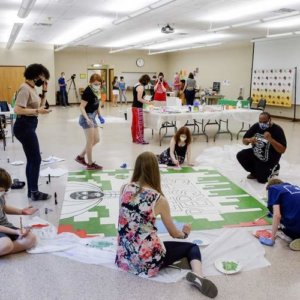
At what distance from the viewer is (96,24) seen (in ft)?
31.0

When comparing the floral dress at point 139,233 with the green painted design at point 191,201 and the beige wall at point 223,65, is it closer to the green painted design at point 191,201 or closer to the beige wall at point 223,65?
the green painted design at point 191,201

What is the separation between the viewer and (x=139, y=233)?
222cm

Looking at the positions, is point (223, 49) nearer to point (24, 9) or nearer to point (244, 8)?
point (244, 8)

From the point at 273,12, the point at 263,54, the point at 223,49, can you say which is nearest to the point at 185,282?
the point at 273,12

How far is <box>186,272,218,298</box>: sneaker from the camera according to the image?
2.17 m

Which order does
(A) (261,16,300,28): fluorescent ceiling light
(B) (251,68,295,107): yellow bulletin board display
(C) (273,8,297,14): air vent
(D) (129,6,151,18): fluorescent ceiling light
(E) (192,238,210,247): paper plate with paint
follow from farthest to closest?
(B) (251,68,295,107): yellow bulletin board display → (A) (261,16,300,28): fluorescent ceiling light → (C) (273,8,297,14): air vent → (D) (129,6,151,18): fluorescent ceiling light → (E) (192,238,210,247): paper plate with paint

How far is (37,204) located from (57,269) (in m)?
1.33

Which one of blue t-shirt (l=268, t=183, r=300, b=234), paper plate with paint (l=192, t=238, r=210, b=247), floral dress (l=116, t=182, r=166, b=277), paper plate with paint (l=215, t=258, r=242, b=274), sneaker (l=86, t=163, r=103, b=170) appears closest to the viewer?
floral dress (l=116, t=182, r=166, b=277)

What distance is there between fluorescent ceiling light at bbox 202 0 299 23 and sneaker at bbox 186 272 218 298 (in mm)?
5757

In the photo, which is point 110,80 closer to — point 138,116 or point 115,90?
point 115,90

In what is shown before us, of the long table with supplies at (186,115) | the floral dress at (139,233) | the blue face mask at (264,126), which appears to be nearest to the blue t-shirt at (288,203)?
the floral dress at (139,233)

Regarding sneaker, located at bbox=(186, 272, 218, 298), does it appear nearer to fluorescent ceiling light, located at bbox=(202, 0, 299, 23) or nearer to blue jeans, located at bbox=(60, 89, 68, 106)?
fluorescent ceiling light, located at bbox=(202, 0, 299, 23)

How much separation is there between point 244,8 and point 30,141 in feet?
17.9

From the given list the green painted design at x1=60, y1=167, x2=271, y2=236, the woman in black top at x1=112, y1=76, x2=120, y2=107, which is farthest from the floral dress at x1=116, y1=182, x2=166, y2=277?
the woman in black top at x1=112, y1=76, x2=120, y2=107
